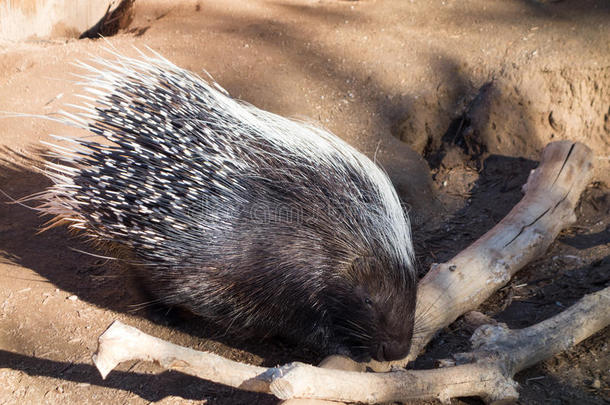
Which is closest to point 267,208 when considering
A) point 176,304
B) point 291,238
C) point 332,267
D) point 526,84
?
point 291,238

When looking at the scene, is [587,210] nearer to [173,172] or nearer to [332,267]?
[332,267]

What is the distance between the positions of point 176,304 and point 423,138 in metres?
2.16

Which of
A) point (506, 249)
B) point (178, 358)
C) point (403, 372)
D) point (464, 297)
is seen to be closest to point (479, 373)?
point (403, 372)

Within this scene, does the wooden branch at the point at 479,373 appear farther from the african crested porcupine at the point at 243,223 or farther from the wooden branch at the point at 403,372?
the african crested porcupine at the point at 243,223

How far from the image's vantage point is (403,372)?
2.03 m

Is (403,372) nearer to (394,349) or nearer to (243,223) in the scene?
(394,349)

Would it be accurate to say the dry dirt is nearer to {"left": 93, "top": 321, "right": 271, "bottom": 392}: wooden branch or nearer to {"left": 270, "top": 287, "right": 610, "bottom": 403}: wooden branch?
{"left": 270, "top": 287, "right": 610, "bottom": 403}: wooden branch

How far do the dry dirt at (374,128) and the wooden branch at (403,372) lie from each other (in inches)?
5.9

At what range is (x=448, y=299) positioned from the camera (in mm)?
2578

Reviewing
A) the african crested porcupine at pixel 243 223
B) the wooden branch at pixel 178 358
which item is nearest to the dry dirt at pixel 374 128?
the african crested porcupine at pixel 243 223

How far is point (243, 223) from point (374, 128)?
1.63m

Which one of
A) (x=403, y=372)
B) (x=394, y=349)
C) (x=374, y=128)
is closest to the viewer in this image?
(x=403, y=372)

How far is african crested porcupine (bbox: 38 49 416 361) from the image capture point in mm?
2496

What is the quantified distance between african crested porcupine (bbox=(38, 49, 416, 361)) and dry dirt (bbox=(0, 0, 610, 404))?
26 cm
